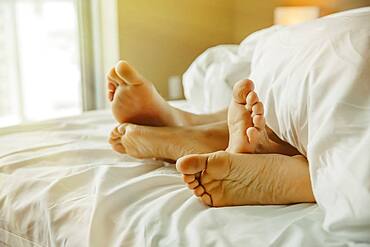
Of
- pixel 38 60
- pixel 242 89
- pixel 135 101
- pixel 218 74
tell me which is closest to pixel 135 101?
pixel 135 101

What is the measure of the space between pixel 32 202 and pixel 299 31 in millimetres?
601

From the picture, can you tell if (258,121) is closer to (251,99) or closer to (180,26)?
(251,99)

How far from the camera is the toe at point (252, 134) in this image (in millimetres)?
803

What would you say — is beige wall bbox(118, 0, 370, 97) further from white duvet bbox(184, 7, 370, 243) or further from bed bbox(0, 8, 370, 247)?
white duvet bbox(184, 7, 370, 243)

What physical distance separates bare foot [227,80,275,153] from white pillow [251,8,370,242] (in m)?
0.04

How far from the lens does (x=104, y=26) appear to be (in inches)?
91.7

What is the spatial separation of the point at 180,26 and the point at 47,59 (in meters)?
0.68

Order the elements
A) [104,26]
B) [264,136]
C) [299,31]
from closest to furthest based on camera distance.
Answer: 1. [264,136]
2. [299,31]
3. [104,26]

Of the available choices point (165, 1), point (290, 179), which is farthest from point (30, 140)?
point (165, 1)

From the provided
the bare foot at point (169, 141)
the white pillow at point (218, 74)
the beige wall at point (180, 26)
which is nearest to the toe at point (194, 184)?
the bare foot at point (169, 141)

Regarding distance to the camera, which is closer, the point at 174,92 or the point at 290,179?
the point at 290,179

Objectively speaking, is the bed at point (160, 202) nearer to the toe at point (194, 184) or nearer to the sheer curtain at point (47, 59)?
the toe at point (194, 184)

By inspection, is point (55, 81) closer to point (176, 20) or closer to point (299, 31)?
point (176, 20)

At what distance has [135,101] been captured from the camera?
1.09 meters
